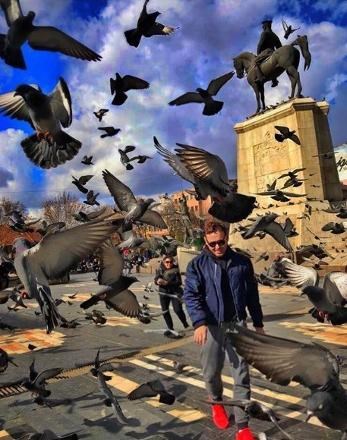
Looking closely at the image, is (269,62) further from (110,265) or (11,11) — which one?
(11,11)

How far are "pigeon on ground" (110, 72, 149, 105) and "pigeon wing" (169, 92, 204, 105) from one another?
0.41m

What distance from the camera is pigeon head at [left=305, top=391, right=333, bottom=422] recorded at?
8.86ft

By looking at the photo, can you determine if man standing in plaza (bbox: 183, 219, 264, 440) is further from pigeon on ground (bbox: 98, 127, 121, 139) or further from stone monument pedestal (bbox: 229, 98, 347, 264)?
stone monument pedestal (bbox: 229, 98, 347, 264)

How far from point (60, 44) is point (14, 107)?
3.98ft

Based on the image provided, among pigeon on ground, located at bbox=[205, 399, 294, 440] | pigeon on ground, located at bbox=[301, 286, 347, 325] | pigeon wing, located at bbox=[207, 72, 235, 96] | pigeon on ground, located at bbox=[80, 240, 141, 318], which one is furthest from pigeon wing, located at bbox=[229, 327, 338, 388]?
pigeon wing, located at bbox=[207, 72, 235, 96]

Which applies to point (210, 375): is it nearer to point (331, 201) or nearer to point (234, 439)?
point (234, 439)

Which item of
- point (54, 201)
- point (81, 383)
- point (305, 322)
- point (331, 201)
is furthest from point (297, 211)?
point (54, 201)

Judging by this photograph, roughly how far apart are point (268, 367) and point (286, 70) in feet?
58.0

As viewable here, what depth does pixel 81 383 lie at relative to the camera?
6059 millimetres

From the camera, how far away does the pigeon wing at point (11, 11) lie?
12.4 feet

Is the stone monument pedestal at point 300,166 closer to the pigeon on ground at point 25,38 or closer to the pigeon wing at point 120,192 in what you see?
the pigeon wing at point 120,192

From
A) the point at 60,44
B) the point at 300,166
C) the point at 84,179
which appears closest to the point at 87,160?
the point at 84,179

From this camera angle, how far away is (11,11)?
12.4ft

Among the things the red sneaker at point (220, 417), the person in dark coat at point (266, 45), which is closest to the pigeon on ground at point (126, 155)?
the red sneaker at point (220, 417)
